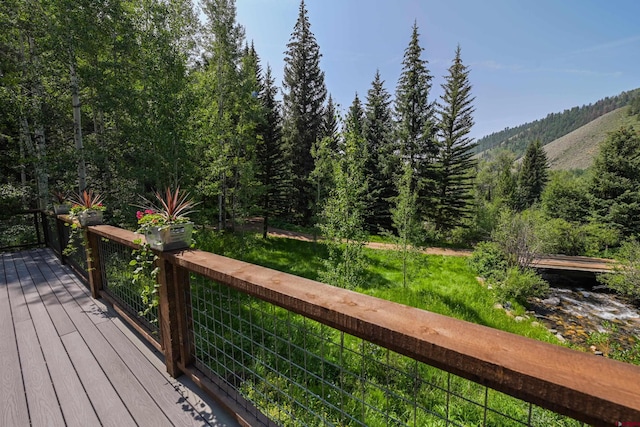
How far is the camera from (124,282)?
276cm

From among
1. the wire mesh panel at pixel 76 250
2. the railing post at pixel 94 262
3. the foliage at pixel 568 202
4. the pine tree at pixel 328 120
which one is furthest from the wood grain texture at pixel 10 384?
the foliage at pixel 568 202

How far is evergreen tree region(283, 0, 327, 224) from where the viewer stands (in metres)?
14.9

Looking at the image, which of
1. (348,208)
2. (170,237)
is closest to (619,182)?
(348,208)

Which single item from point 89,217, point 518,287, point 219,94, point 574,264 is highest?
point 219,94

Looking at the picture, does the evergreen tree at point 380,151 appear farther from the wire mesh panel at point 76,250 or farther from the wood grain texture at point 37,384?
the wood grain texture at point 37,384

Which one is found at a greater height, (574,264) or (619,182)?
(619,182)

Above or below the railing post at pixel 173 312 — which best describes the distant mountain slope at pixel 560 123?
above

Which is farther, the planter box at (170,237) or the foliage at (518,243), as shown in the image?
the foliage at (518,243)

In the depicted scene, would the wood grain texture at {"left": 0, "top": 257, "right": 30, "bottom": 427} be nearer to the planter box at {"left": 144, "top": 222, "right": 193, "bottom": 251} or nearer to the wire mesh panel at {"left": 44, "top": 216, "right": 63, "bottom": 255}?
the planter box at {"left": 144, "top": 222, "right": 193, "bottom": 251}

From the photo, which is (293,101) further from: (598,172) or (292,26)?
(598,172)

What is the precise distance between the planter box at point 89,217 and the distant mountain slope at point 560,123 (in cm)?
10007

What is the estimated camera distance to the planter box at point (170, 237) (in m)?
1.77

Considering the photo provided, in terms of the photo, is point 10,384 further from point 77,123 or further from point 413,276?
point 413,276

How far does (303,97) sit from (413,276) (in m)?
11.6
